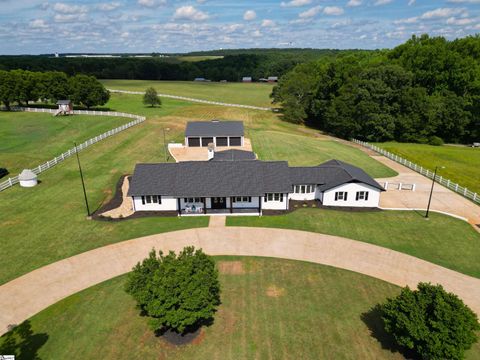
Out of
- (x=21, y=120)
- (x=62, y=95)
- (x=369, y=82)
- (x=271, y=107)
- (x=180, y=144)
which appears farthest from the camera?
(x=271, y=107)

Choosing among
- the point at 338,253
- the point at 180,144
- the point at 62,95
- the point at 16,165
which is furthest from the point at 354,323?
the point at 62,95

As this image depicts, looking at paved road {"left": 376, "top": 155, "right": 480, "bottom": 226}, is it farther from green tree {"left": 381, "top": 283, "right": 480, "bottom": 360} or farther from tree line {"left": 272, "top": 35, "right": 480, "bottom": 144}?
tree line {"left": 272, "top": 35, "right": 480, "bottom": 144}

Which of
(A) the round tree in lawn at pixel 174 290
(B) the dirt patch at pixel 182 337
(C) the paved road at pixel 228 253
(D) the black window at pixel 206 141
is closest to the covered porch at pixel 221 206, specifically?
(C) the paved road at pixel 228 253

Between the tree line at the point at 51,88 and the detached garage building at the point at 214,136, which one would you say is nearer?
the detached garage building at the point at 214,136

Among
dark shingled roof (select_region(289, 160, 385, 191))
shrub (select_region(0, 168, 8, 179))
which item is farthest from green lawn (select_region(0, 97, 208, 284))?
dark shingled roof (select_region(289, 160, 385, 191))

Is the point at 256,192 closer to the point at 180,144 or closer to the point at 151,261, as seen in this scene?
the point at 151,261

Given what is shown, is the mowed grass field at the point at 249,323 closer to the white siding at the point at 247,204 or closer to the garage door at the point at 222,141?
the white siding at the point at 247,204
